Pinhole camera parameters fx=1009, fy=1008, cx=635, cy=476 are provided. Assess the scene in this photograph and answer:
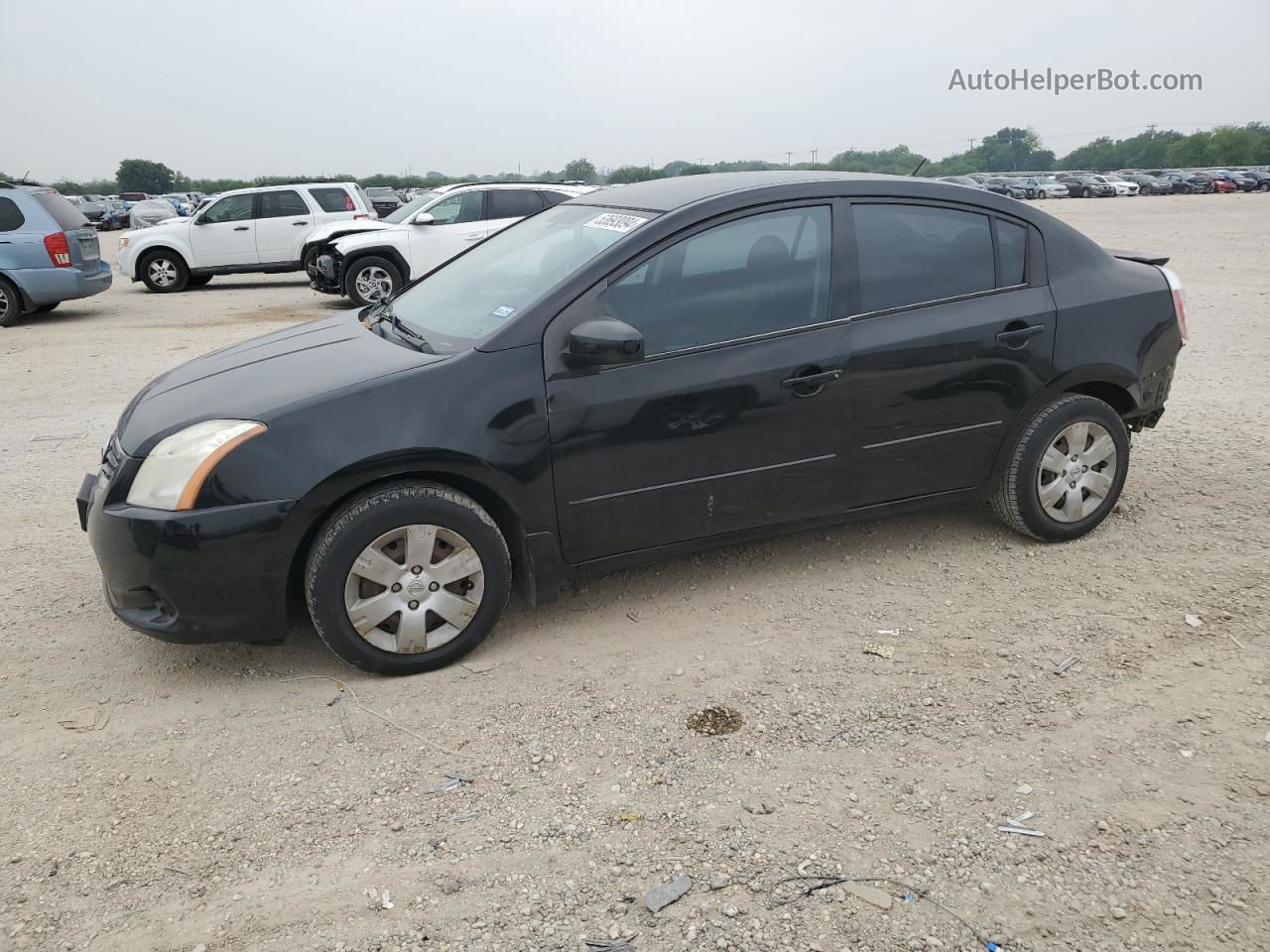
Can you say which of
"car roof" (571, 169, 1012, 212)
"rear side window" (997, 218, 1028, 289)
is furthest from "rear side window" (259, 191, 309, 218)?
"rear side window" (997, 218, 1028, 289)

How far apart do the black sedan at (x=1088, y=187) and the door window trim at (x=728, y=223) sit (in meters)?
64.0

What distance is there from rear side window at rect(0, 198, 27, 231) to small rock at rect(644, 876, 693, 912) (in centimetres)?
1340

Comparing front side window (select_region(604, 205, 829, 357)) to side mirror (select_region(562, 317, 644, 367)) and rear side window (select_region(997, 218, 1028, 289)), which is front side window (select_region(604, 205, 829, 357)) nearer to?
side mirror (select_region(562, 317, 644, 367))

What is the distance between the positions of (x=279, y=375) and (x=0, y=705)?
5.00 ft

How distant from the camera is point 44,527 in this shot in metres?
5.28

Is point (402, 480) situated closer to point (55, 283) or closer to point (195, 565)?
point (195, 565)

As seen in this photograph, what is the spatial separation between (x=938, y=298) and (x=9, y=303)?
1282 cm

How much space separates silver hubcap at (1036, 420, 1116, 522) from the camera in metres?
4.59

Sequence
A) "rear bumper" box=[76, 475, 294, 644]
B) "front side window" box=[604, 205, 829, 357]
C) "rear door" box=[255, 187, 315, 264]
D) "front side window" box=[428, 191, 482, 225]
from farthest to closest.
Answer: "rear door" box=[255, 187, 315, 264], "front side window" box=[428, 191, 482, 225], "front side window" box=[604, 205, 829, 357], "rear bumper" box=[76, 475, 294, 644]

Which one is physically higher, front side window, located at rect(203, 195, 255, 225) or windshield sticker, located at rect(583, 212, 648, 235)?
front side window, located at rect(203, 195, 255, 225)

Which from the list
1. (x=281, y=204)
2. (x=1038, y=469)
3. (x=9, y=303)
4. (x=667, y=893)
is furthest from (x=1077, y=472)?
(x=281, y=204)

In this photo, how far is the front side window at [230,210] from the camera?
17.0 metres

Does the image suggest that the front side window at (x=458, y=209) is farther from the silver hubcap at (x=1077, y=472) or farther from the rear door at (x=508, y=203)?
the silver hubcap at (x=1077, y=472)

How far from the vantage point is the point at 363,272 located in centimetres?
1393
